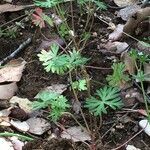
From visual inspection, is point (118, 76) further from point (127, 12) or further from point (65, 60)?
point (127, 12)

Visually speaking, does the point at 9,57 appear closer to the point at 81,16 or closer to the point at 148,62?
the point at 81,16

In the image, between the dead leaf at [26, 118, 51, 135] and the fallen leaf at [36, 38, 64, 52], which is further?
the fallen leaf at [36, 38, 64, 52]

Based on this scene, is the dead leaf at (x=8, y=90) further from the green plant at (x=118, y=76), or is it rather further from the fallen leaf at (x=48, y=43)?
the green plant at (x=118, y=76)

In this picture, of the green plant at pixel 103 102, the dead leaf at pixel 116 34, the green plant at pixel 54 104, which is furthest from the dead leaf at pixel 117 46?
the green plant at pixel 54 104

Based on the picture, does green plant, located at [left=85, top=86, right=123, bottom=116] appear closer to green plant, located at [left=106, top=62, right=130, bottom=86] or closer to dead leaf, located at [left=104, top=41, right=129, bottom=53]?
green plant, located at [left=106, top=62, right=130, bottom=86]

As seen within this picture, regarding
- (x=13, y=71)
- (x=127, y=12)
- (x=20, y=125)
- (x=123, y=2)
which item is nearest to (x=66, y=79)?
(x=13, y=71)

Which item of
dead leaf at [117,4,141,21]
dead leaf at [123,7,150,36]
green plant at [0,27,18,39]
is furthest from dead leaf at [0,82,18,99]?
dead leaf at [117,4,141,21]
